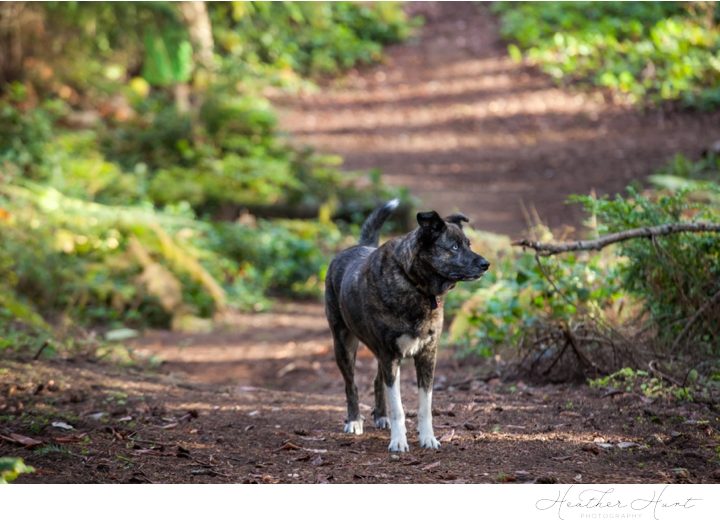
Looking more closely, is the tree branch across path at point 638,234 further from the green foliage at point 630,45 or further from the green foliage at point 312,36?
the green foliage at point 312,36

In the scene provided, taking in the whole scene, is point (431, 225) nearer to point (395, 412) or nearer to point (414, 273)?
point (414, 273)

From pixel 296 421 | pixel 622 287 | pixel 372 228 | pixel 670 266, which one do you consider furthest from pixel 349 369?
pixel 622 287

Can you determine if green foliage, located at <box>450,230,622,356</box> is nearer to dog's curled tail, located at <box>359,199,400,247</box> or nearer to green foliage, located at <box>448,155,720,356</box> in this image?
green foliage, located at <box>448,155,720,356</box>

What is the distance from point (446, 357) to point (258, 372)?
1.99m

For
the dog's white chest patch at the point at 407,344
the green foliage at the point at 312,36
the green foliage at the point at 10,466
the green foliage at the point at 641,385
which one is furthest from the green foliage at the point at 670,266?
the green foliage at the point at 312,36

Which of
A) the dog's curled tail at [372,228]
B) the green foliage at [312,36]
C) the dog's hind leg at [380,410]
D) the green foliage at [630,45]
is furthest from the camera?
the green foliage at [312,36]

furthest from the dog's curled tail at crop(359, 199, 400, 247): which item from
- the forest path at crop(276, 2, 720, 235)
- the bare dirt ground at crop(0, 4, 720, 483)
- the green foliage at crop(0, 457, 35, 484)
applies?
the forest path at crop(276, 2, 720, 235)

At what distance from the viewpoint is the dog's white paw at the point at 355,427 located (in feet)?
20.5

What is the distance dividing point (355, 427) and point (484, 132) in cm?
1451

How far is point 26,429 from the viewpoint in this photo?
5.75 meters

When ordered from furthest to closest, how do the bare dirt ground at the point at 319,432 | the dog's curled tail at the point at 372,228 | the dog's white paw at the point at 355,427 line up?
the dog's curled tail at the point at 372,228
the dog's white paw at the point at 355,427
the bare dirt ground at the point at 319,432

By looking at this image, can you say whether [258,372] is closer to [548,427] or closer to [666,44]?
[548,427]

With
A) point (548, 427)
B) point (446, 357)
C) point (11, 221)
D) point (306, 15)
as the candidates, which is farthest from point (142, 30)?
point (548, 427)

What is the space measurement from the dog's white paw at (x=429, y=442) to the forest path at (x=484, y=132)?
9100 mm
